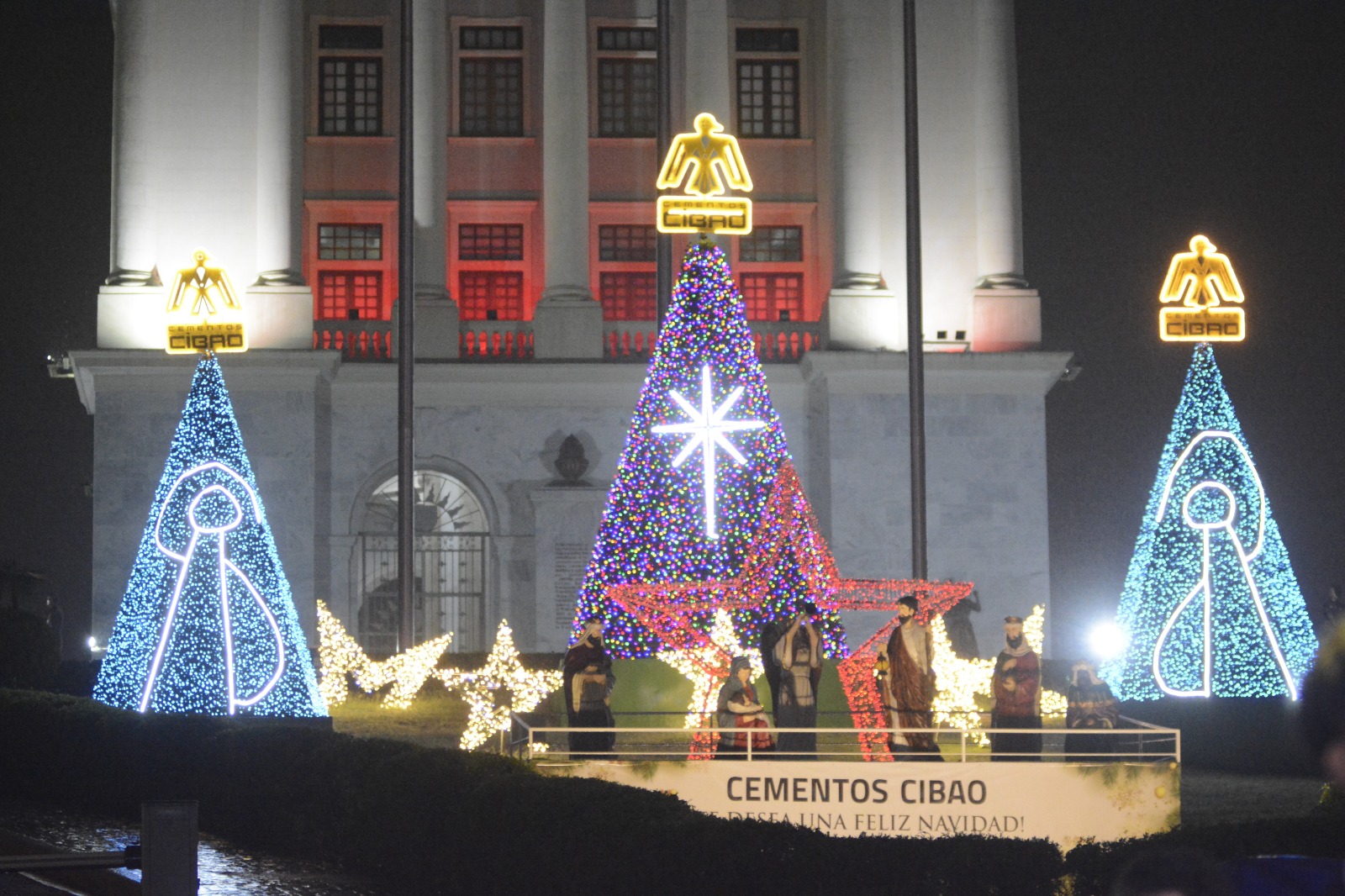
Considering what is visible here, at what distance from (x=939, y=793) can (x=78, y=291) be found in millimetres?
33027

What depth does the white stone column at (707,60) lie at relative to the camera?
127 feet

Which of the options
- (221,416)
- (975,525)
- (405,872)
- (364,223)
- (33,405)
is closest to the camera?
(405,872)

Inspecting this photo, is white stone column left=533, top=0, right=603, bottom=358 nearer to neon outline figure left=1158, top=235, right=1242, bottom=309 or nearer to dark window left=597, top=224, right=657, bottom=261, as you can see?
dark window left=597, top=224, right=657, bottom=261

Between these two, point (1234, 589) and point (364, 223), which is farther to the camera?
point (364, 223)

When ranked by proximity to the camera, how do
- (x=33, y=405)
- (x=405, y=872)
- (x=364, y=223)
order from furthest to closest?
(x=33, y=405) < (x=364, y=223) < (x=405, y=872)

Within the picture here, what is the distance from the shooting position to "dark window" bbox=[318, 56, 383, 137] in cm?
4034

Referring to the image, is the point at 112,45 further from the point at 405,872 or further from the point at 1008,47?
the point at 405,872

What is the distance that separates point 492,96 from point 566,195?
3775mm

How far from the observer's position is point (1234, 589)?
1001 inches

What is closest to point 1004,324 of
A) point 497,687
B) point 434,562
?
point 434,562

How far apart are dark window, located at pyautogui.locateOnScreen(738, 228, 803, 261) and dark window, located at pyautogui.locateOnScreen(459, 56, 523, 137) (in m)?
5.46

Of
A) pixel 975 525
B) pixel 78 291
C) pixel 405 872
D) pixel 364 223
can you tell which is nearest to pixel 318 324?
pixel 364 223

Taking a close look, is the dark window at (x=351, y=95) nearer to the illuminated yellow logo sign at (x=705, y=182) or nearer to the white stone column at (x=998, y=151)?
the white stone column at (x=998, y=151)

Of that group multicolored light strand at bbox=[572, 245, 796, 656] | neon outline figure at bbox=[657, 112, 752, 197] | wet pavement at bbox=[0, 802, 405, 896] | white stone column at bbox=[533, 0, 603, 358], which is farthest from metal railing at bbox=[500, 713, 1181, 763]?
white stone column at bbox=[533, 0, 603, 358]
